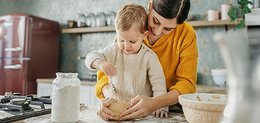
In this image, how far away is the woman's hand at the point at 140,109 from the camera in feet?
2.82

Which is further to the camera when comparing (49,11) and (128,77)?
(49,11)

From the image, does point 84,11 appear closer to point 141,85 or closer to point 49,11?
point 49,11

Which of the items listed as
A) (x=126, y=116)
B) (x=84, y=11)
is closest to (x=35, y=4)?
(x=84, y=11)

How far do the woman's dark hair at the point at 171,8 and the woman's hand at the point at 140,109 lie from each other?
1.13ft

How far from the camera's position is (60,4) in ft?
13.0

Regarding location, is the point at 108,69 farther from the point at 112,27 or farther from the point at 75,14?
the point at 75,14

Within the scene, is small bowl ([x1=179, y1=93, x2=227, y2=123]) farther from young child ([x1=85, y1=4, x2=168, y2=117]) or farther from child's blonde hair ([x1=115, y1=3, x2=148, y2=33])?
child's blonde hair ([x1=115, y1=3, x2=148, y2=33])

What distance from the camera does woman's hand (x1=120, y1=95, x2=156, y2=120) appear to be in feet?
2.82

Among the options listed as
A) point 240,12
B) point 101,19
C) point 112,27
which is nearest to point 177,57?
point 240,12

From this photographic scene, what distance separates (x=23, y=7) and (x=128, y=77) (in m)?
3.70

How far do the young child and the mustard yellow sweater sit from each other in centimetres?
8

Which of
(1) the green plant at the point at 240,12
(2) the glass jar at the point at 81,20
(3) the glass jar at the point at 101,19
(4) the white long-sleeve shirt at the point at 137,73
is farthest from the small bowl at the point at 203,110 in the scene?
(2) the glass jar at the point at 81,20

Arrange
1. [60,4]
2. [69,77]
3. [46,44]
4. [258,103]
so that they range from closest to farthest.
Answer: [258,103], [69,77], [46,44], [60,4]

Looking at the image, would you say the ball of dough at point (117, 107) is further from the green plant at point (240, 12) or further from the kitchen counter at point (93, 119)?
the green plant at point (240, 12)
